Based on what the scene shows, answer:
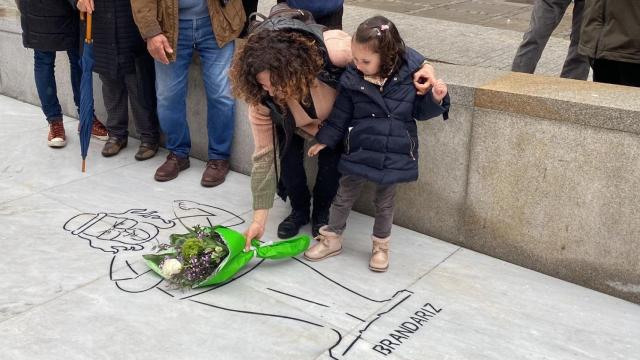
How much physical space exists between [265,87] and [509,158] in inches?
49.0

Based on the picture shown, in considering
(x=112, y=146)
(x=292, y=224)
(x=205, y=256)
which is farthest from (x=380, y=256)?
(x=112, y=146)

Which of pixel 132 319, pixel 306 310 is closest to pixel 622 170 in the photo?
pixel 306 310

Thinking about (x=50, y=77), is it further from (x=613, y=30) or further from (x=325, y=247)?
(x=613, y=30)

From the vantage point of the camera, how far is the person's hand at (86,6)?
4.31m

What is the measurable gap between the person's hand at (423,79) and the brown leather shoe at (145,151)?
7.55 feet

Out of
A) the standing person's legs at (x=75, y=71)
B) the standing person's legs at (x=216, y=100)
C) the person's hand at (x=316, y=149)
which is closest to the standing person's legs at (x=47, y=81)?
the standing person's legs at (x=75, y=71)

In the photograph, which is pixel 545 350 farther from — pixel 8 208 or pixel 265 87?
pixel 8 208

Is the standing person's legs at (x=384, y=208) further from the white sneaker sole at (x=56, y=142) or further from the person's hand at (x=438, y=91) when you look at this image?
the white sneaker sole at (x=56, y=142)

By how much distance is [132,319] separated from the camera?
9.98 feet

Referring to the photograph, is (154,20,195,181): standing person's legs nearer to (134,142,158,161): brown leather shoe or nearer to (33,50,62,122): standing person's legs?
(134,142,158,161): brown leather shoe

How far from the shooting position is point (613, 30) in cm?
357

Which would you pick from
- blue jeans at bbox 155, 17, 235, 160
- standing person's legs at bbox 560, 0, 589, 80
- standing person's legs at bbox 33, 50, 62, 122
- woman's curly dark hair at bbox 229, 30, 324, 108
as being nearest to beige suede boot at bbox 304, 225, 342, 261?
woman's curly dark hair at bbox 229, 30, 324, 108

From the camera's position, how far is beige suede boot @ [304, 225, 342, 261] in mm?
3595

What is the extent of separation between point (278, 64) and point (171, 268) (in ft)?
3.43
